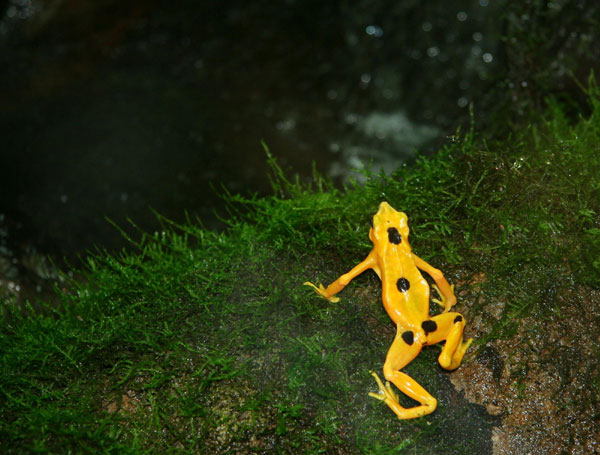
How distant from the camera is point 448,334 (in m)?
2.97

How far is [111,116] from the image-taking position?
24.3 feet

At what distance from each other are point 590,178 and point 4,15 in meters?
8.72

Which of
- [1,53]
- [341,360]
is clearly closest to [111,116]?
[1,53]

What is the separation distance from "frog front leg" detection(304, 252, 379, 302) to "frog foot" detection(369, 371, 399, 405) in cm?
56

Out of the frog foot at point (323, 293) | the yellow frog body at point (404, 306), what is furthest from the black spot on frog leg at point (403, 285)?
the frog foot at point (323, 293)

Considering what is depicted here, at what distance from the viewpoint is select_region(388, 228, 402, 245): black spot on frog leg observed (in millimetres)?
3178

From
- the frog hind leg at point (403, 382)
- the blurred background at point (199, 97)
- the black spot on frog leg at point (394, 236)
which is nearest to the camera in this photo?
the frog hind leg at point (403, 382)

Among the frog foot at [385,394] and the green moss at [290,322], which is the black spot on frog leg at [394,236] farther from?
the frog foot at [385,394]

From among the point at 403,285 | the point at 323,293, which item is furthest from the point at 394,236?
the point at 323,293

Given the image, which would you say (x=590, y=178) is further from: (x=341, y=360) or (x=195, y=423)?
(x=195, y=423)

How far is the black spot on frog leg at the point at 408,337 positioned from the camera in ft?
9.55

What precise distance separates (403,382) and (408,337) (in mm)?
243

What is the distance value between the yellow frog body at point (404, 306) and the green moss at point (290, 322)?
139mm

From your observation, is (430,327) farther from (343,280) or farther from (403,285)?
(343,280)
